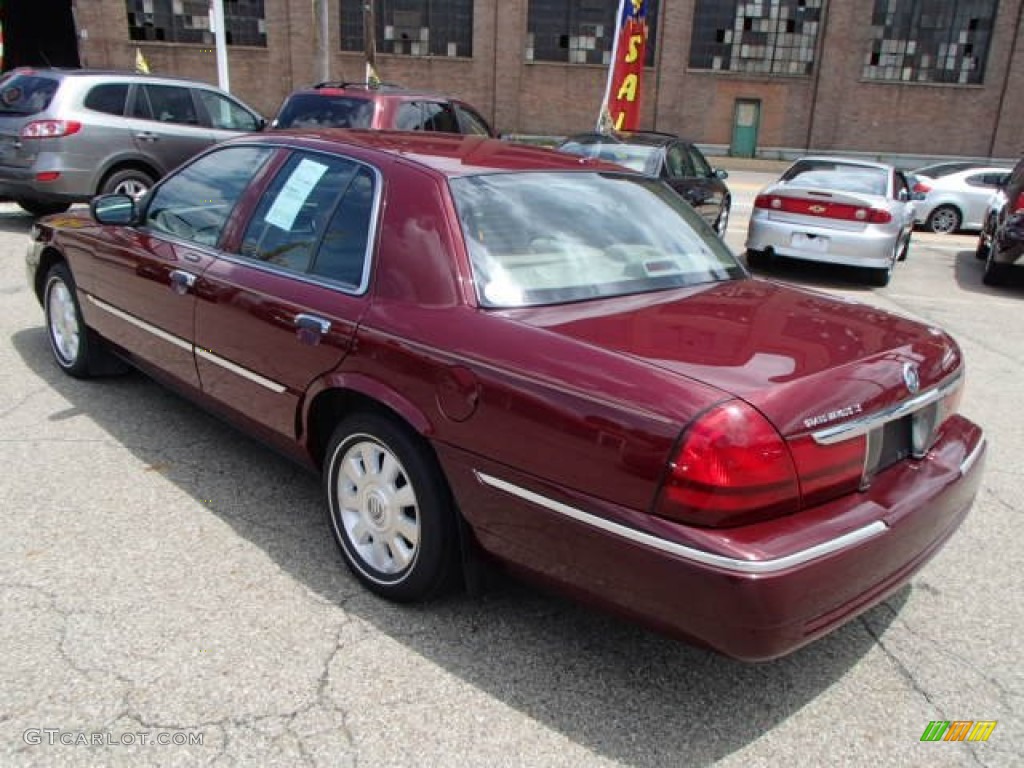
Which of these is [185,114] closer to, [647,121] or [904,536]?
[904,536]

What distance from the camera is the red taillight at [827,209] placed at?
927cm

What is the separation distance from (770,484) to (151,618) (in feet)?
6.86

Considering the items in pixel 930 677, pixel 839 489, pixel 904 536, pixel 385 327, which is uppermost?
pixel 385 327

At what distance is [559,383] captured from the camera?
2.33 m

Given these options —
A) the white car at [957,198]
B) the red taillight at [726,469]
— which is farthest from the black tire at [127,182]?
the white car at [957,198]

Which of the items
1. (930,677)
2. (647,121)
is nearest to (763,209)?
(930,677)

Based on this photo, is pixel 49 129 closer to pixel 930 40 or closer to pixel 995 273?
pixel 995 273

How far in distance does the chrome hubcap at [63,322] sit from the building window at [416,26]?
96.9 ft

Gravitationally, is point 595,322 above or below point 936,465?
above

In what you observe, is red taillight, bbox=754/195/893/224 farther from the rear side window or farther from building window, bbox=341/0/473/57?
building window, bbox=341/0/473/57

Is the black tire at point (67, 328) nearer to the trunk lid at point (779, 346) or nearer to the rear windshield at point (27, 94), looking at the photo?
the trunk lid at point (779, 346)

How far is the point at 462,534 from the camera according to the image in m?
2.70

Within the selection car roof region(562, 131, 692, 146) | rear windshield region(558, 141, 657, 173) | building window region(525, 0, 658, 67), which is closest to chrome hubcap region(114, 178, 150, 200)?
rear windshield region(558, 141, 657, 173)

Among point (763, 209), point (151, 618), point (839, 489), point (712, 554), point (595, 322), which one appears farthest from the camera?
point (763, 209)
